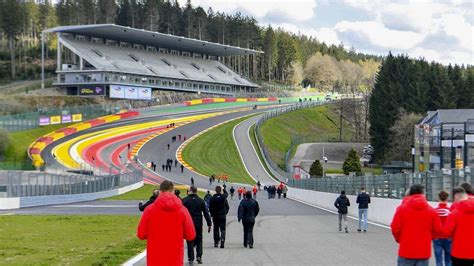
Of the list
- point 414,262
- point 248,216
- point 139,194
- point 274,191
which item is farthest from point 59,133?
point 414,262

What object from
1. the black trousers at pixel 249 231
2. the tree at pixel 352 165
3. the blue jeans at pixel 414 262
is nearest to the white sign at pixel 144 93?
the tree at pixel 352 165

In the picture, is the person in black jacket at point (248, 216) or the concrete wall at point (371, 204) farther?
the concrete wall at point (371, 204)

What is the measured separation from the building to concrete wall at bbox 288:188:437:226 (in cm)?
645

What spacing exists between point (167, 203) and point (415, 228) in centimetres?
318

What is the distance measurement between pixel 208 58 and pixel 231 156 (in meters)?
70.0

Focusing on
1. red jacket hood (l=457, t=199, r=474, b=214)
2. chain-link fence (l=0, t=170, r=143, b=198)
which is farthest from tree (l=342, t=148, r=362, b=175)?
red jacket hood (l=457, t=199, r=474, b=214)

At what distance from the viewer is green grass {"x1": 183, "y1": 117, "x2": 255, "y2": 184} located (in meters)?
82.4

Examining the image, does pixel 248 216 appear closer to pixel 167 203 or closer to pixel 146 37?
pixel 167 203

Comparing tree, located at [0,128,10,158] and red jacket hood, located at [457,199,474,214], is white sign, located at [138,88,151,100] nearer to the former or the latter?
tree, located at [0,128,10,158]

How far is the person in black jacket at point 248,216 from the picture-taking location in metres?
17.9

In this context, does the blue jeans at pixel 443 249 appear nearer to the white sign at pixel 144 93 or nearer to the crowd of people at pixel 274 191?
the crowd of people at pixel 274 191

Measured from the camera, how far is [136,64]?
126 m

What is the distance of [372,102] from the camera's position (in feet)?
332

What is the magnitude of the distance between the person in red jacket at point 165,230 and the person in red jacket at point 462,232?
3572mm
